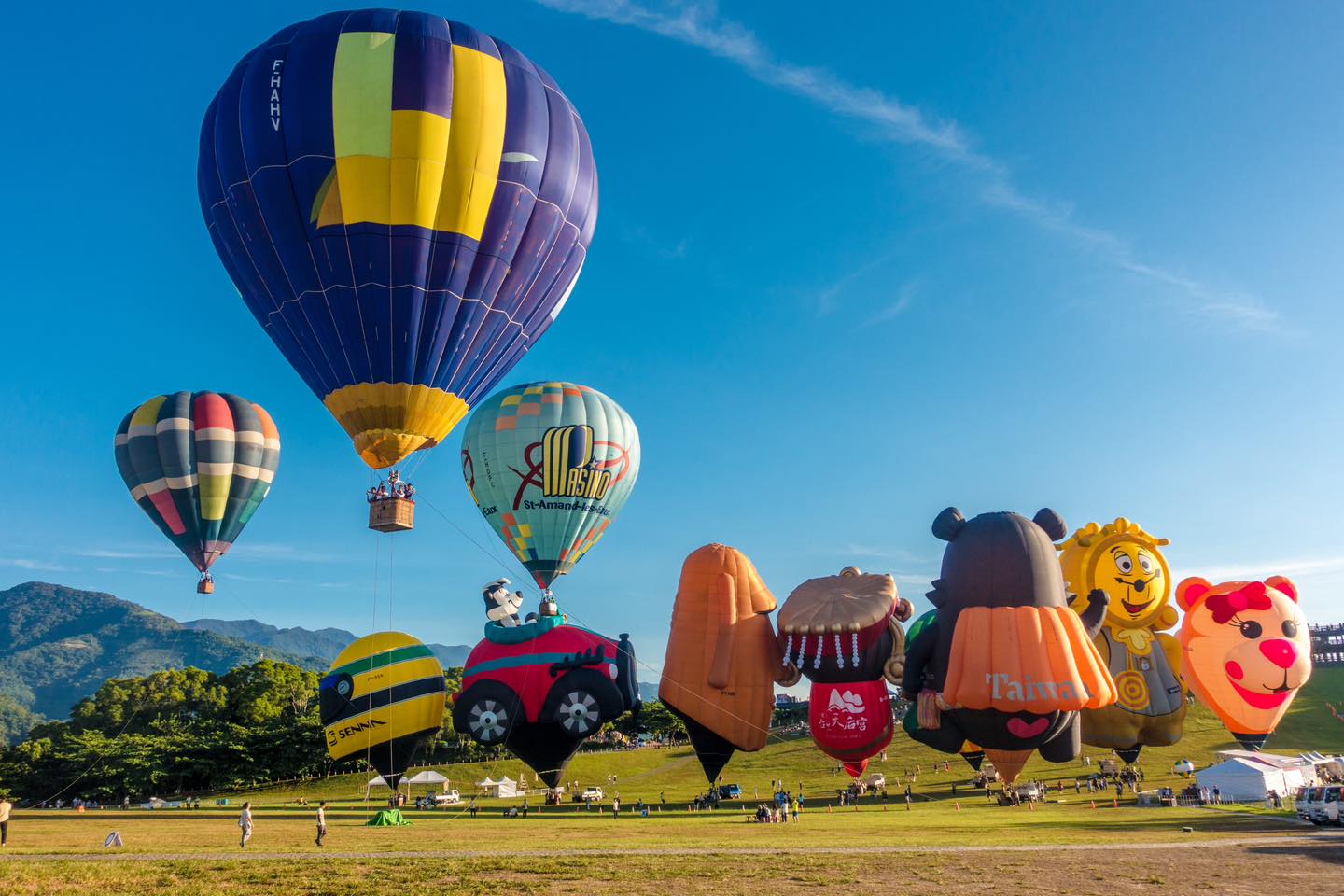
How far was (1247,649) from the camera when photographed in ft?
95.2

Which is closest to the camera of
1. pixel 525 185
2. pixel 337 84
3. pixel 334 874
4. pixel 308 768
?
pixel 334 874

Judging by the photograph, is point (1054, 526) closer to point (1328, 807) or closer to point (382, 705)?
point (1328, 807)

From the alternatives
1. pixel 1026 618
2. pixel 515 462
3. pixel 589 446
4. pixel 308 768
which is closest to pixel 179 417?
pixel 515 462

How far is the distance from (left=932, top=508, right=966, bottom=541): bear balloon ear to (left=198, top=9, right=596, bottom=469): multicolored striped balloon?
1176 centimetres

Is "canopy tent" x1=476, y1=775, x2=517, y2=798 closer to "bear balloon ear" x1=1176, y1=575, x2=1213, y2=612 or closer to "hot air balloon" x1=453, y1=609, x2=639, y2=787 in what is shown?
"hot air balloon" x1=453, y1=609, x2=639, y2=787

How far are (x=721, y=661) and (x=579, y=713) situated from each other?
15.0ft

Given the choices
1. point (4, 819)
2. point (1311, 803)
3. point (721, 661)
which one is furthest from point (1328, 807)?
Answer: point (4, 819)

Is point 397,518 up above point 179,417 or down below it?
below

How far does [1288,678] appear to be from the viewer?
95.0 ft

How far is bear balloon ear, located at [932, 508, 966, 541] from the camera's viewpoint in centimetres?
2345

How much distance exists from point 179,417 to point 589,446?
A: 14.0 m

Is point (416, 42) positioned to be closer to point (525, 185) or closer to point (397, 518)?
point (525, 185)

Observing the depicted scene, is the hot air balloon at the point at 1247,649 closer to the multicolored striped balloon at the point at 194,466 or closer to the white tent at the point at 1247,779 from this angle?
the white tent at the point at 1247,779

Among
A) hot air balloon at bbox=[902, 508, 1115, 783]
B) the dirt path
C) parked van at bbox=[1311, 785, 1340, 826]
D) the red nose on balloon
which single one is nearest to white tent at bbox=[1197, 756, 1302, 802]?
the red nose on balloon
